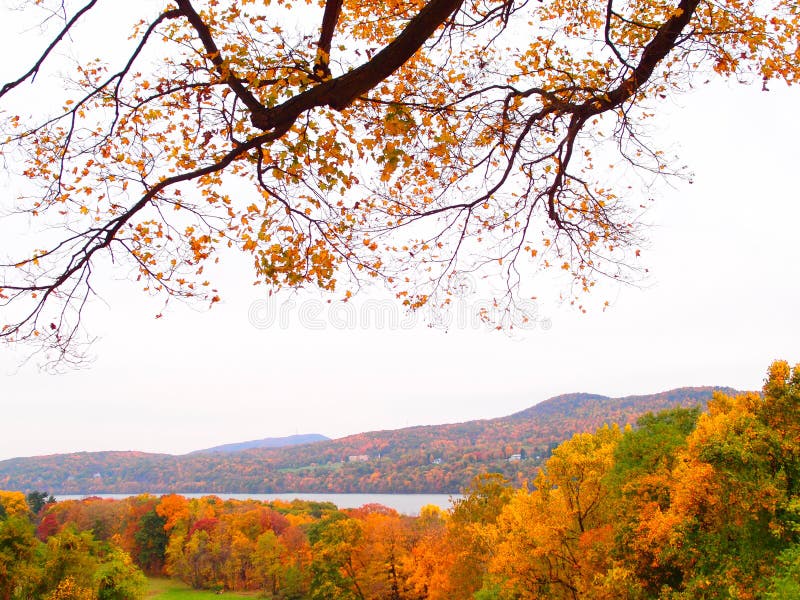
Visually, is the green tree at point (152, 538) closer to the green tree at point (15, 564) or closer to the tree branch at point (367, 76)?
the green tree at point (15, 564)

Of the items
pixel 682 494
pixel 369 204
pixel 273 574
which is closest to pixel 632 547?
pixel 682 494

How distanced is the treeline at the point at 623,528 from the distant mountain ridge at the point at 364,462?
16.6 m

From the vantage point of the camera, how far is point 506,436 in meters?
66.9

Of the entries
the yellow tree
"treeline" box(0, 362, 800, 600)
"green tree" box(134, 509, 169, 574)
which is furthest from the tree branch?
"green tree" box(134, 509, 169, 574)

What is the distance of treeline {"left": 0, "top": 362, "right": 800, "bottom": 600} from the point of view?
10.5 meters

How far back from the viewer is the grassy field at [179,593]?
47281 millimetres

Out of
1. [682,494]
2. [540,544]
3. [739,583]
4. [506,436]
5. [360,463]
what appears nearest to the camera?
[739,583]

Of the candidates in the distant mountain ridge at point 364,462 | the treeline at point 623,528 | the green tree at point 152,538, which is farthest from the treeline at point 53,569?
the green tree at point 152,538

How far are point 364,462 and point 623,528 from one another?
75.0m

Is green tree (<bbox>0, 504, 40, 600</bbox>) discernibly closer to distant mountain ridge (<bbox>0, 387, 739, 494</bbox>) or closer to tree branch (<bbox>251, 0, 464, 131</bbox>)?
tree branch (<bbox>251, 0, 464, 131</bbox>)

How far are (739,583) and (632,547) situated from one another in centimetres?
314

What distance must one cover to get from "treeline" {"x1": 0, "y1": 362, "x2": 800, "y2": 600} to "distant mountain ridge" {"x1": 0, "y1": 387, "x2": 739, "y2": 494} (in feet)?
54.5

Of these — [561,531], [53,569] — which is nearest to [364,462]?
[53,569]

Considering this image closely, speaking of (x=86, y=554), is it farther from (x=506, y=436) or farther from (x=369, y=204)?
(x=506, y=436)
